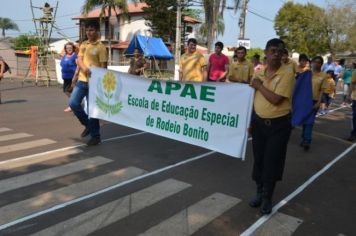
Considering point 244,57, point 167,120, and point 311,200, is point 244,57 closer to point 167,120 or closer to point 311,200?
point 167,120

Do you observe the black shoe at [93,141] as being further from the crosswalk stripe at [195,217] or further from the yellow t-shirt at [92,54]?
the crosswalk stripe at [195,217]

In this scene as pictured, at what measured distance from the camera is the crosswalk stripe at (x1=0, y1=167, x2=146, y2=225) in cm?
469

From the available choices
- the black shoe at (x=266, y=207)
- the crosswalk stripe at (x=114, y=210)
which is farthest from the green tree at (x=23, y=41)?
the black shoe at (x=266, y=207)

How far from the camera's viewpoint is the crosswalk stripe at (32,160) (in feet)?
21.1

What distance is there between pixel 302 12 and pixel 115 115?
68.2 m

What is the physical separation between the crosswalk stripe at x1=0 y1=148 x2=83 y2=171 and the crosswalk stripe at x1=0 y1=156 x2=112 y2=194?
1.60ft

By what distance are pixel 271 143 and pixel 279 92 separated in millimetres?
557

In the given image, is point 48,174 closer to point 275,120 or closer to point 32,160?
point 32,160

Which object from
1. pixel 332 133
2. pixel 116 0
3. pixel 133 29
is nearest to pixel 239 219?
pixel 332 133

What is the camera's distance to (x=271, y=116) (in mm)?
4730

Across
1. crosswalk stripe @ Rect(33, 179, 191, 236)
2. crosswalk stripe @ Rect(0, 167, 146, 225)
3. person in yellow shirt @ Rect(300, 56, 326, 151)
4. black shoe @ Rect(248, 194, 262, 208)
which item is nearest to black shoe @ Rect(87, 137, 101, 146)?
crosswalk stripe @ Rect(0, 167, 146, 225)

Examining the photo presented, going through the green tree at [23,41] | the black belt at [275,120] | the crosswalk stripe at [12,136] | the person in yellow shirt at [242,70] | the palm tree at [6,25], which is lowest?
the crosswalk stripe at [12,136]

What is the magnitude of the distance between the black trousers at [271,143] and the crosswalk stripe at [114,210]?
1269 mm

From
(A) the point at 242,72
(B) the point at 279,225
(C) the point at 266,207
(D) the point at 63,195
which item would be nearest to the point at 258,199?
(C) the point at 266,207
